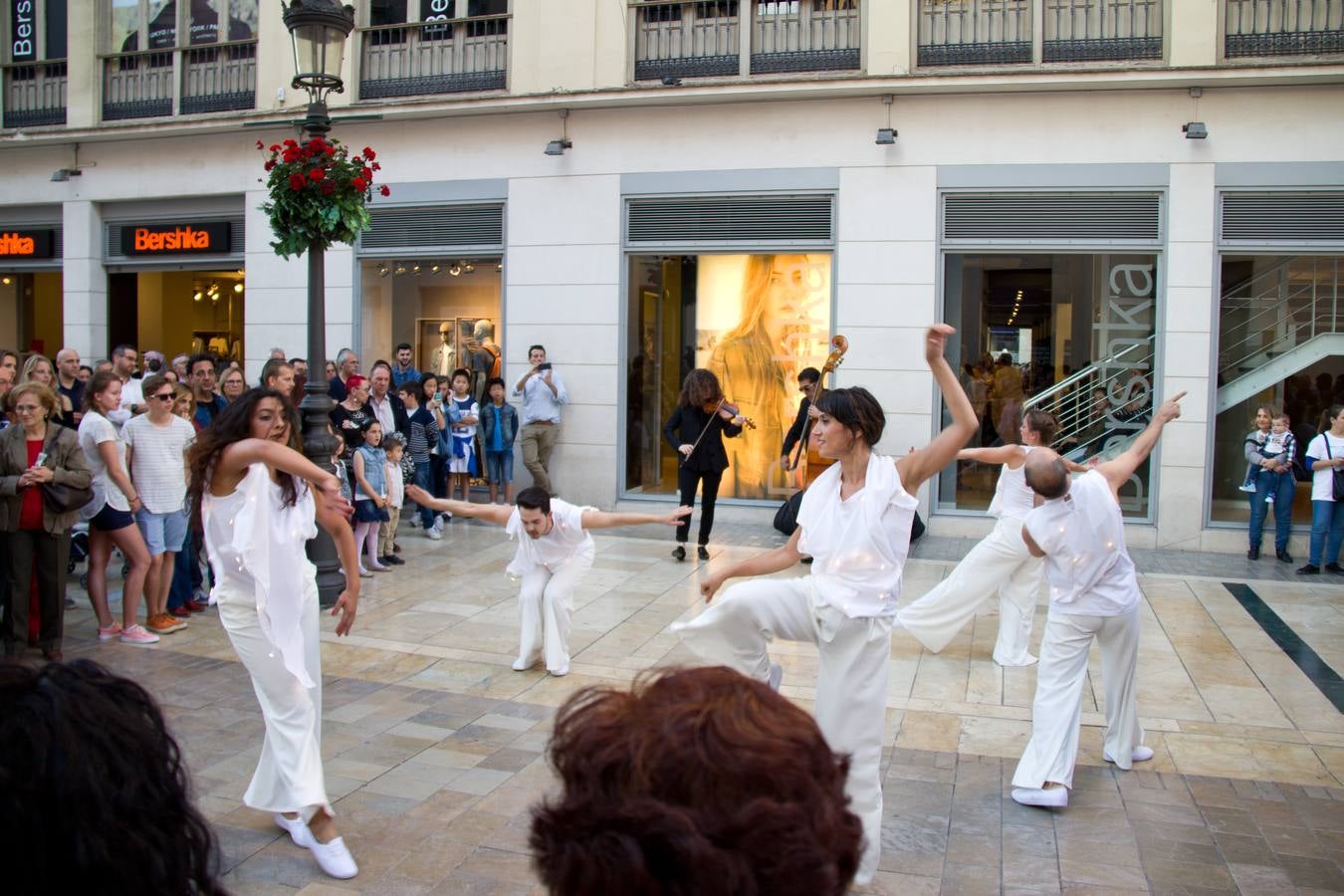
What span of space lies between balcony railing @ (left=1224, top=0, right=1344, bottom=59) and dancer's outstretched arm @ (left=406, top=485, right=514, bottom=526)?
10191mm

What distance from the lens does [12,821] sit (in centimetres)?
141

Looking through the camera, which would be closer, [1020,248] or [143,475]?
[143,475]

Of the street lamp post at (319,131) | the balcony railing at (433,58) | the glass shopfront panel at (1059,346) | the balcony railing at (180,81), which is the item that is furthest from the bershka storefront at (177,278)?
the glass shopfront panel at (1059,346)

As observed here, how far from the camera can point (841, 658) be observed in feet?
15.4

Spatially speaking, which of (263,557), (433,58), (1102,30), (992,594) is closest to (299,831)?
(263,557)

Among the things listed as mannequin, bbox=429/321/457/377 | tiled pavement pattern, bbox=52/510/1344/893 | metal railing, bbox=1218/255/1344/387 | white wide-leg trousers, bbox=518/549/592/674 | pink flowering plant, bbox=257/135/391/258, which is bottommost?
tiled pavement pattern, bbox=52/510/1344/893

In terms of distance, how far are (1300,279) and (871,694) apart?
→ 35.8 ft

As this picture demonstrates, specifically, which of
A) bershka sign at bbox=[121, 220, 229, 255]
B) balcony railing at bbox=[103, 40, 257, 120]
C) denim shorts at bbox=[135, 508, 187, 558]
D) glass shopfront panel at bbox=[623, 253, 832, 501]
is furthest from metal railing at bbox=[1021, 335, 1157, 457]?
balcony railing at bbox=[103, 40, 257, 120]

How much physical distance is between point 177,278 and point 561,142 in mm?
7196

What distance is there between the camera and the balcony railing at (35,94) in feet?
59.4

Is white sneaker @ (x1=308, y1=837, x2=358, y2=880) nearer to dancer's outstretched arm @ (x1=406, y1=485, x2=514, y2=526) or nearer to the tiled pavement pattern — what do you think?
the tiled pavement pattern

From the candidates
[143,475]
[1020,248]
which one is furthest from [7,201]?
[1020,248]

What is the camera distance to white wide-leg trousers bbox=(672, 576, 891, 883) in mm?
4652

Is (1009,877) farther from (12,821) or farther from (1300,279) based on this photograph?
(1300,279)
